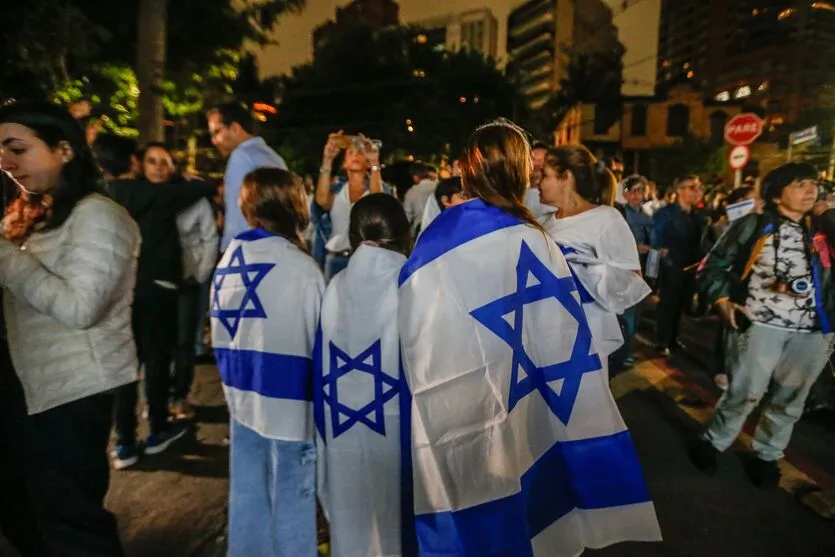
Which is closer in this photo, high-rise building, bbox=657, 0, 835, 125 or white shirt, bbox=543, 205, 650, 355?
white shirt, bbox=543, 205, 650, 355

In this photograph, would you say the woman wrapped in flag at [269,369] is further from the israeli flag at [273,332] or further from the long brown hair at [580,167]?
the long brown hair at [580,167]

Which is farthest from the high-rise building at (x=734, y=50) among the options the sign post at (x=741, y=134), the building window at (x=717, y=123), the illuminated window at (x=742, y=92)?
the sign post at (x=741, y=134)

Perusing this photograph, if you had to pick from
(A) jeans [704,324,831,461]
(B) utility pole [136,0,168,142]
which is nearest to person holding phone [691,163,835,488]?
(A) jeans [704,324,831,461]

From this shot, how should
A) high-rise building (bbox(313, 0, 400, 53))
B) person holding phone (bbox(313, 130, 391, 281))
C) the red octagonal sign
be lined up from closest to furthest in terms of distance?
person holding phone (bbox(313, 130, 391, 281)) → the red octagonal sign → high-rise building (bbox(313, 0, 400, 53))

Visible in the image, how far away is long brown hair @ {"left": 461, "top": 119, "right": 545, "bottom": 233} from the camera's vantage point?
2098 millimetres

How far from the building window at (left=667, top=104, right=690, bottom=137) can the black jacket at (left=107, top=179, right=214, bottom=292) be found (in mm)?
66660

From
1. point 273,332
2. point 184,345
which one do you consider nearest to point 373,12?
point 184,345

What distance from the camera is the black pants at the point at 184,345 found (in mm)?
4773

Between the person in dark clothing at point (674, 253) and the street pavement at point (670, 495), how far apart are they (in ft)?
6.26

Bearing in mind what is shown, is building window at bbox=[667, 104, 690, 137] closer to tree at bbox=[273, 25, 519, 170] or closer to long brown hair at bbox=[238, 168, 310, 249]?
tree at bbox=[273, 25, 519, 170]

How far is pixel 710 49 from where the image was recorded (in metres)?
109

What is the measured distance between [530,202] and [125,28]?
8.18m

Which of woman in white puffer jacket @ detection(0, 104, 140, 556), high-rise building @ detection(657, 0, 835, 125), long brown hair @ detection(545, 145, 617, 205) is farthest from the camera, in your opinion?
high-rise building @ detection(657, 0, 835, 125)

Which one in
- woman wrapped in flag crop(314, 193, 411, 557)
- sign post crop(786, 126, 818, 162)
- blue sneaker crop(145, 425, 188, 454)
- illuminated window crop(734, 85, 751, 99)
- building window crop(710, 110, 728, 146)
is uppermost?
illuminated window crop(734, 85, 751, 99)
